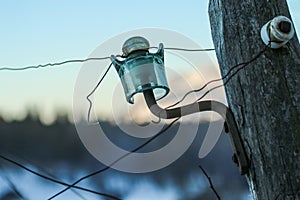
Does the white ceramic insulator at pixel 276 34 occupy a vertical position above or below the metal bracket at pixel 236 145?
above

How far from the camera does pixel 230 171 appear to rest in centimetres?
242

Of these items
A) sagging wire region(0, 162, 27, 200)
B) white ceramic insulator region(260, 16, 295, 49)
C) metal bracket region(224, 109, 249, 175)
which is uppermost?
sagging wire region(0, 162, 27, 200)

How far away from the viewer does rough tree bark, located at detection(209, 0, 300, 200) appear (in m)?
0.82

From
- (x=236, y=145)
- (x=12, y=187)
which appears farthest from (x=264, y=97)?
(x=12, y=187)

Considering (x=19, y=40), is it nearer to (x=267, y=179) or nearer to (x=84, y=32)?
(x=84, y=32)

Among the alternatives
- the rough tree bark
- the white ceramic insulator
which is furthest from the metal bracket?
the white ceramic insulator

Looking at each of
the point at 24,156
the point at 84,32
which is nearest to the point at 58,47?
the point at 84,32

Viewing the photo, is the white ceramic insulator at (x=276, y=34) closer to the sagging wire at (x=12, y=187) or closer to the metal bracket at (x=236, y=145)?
the metal bracket at (x=236, y=145)

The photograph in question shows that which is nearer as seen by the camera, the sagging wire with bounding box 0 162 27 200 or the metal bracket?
the metal bracket

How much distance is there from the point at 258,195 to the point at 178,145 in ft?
2.25

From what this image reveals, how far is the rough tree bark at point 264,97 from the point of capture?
82 centimetres

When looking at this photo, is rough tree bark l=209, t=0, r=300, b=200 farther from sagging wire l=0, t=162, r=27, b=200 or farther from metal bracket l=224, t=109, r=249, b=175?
sagging wire l=0, t=162, r=27, b=200

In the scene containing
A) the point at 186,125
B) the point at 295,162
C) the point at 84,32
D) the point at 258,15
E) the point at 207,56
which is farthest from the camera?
the point at 84,32

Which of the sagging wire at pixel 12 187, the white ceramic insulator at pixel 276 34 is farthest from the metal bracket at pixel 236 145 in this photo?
the sagging wire at pixel 12 187
